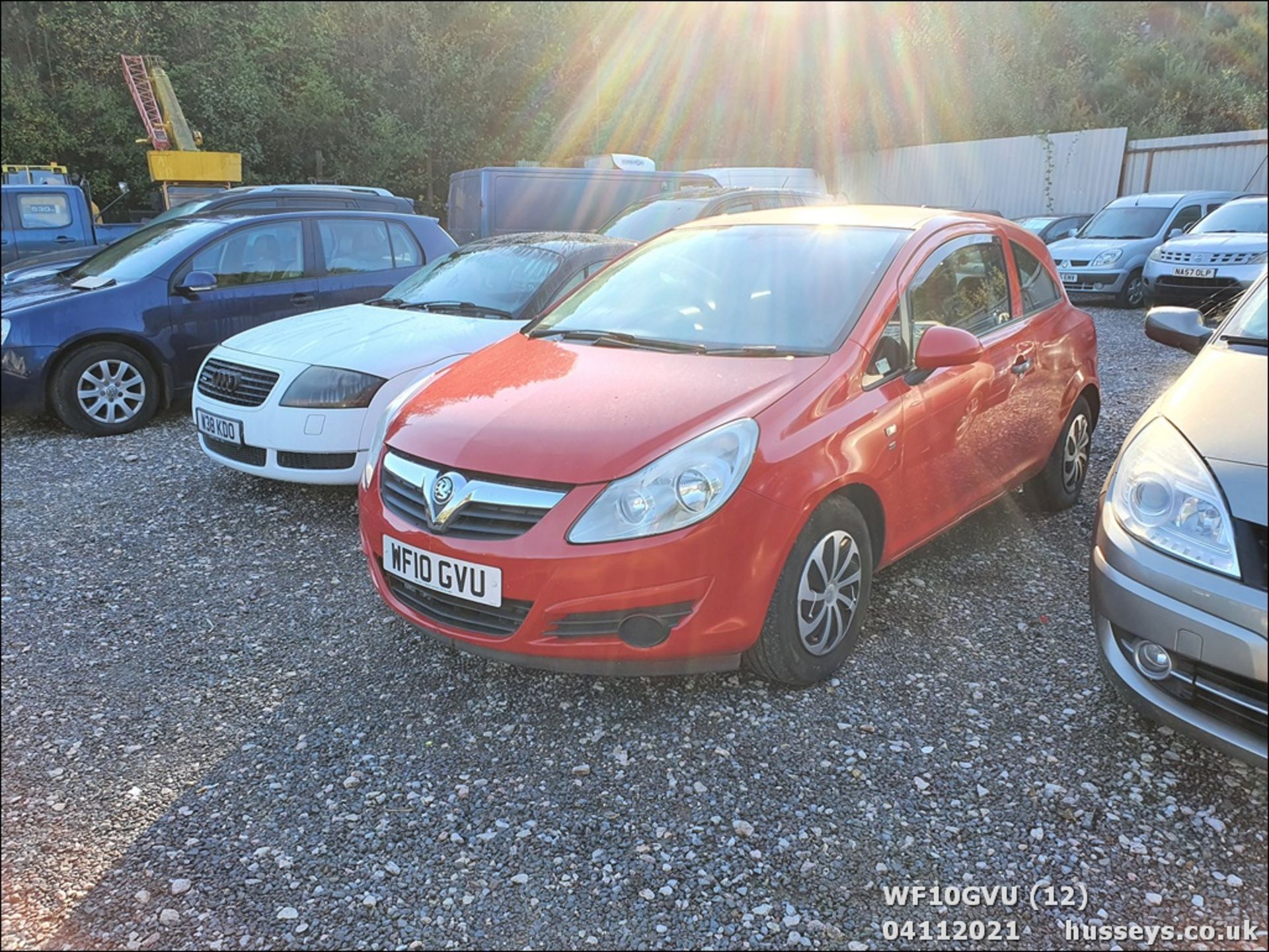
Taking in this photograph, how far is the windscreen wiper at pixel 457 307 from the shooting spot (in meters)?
5.25

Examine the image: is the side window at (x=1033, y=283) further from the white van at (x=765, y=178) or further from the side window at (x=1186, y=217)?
the white van at (x=765, y=178)

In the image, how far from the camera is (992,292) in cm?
397

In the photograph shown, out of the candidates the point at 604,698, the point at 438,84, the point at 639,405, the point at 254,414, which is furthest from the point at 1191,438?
the point at 438,84

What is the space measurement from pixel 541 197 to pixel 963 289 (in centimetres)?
936

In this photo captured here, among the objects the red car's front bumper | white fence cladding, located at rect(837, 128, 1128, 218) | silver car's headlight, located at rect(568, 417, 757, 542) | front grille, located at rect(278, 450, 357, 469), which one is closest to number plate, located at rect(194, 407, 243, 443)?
front grille, located at rect(278, 450, 357, 469)

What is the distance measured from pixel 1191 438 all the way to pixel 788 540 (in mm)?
1133

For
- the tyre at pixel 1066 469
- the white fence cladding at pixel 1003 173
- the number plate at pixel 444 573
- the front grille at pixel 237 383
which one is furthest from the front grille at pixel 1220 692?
the white fence cladding at pixel 1003 173

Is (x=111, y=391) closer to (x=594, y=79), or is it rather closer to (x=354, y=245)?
(x=354, y=245)

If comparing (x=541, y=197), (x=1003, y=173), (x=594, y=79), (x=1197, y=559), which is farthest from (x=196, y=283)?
(x=594, y=79)

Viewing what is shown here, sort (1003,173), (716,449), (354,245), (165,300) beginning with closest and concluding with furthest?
1. (716,449)
2. (165,300)
3. (354,245)
4. (1003,173)

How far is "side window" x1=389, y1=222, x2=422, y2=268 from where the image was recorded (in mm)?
7246

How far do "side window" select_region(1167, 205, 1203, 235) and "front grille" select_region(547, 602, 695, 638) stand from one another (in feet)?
41.7

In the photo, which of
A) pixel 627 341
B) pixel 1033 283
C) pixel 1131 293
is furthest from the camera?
pixel 1131 293

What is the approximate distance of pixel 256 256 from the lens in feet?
21.9
